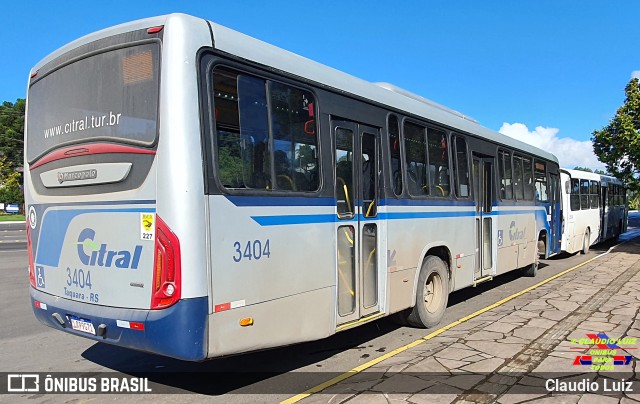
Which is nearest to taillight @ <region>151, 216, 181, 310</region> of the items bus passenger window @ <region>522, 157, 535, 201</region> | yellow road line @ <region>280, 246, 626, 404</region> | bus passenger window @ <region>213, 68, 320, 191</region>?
bus passenger window @ <region>213, 68, 320, 191</region>

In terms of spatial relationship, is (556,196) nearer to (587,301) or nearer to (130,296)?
(587,301)

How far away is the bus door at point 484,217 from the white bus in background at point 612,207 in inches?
493

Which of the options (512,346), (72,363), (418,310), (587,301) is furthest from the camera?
(587,301)

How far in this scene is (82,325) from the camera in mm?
4188

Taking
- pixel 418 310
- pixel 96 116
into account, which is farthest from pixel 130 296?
pixel 418 310

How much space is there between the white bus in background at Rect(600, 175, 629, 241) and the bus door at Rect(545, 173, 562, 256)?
709 cm

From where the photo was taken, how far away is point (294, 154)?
4.61 meters

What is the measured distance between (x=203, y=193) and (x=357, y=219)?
215 cm

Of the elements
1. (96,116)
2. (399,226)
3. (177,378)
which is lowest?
(177,378)

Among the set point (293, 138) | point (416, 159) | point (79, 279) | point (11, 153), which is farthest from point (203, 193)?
point (11, 153)

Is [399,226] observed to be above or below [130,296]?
above

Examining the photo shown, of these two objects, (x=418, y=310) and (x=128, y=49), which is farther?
(x=418, y=310)

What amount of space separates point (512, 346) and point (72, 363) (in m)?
5.28

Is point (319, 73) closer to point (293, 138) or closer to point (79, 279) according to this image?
point (293, 138)
